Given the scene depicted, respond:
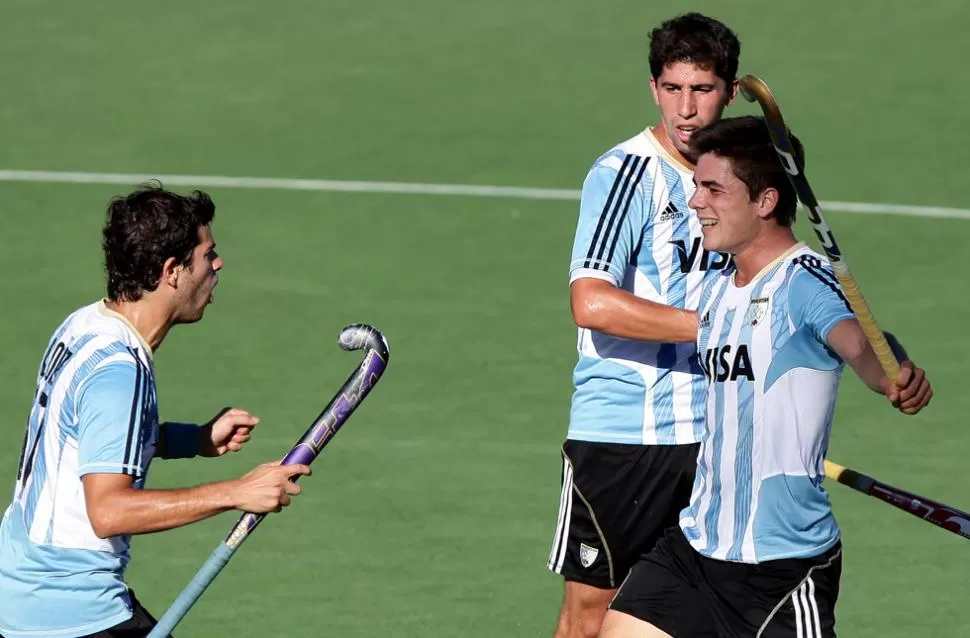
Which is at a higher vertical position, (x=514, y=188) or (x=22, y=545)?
(x=514, y=188)

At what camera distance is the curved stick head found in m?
6.11

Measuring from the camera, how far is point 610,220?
22.7 feet

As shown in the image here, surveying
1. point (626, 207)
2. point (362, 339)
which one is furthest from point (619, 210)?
point (362, 339)

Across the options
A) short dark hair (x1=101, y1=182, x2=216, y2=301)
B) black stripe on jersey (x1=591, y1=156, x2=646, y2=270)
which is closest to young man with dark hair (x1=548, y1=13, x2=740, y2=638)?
black stripe on jersey (x1=591, y1=156, x2=646, y2=270)

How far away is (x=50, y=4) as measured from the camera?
18.9 m

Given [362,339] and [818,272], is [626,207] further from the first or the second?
[362,339]

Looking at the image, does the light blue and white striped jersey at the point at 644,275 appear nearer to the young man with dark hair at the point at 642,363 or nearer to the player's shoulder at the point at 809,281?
the young man with dark hair at the point at 642,363

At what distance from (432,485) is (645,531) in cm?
293

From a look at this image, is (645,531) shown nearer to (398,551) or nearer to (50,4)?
(398,551)

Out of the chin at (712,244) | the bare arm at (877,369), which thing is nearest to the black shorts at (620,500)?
the chin at (712,244)

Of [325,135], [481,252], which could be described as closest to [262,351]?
[481,252]

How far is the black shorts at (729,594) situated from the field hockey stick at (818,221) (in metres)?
0.85

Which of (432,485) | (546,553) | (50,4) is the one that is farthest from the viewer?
(50,4)

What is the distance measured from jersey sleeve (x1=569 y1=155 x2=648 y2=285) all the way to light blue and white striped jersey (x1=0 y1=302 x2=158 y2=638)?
72.5 inches
